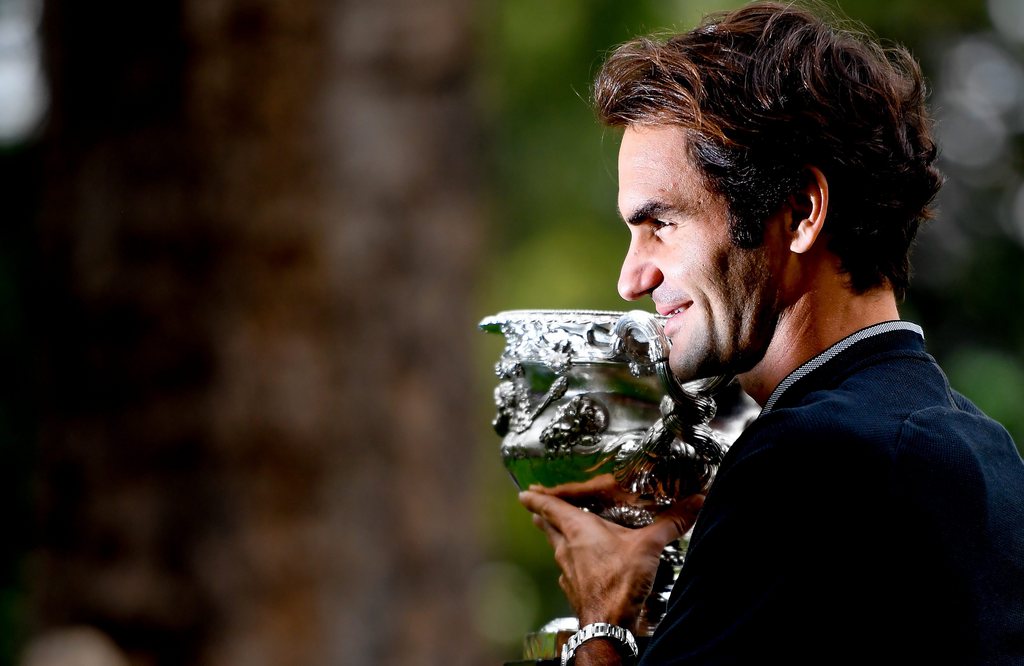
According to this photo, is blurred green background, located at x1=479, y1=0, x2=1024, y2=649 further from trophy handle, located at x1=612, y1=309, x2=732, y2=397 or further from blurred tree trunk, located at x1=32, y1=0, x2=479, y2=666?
trophy handle, located at x1=612, y1=309, x2=732, y2=397

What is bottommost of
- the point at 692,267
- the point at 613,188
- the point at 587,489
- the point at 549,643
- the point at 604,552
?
the point at 549,643

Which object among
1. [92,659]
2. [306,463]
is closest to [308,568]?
[306,463]

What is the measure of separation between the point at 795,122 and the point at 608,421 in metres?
0.62

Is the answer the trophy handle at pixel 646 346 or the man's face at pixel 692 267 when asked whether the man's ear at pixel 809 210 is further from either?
the trophy handle at pixel 646 346

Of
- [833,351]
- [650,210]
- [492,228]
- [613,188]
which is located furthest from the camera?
[613,188]

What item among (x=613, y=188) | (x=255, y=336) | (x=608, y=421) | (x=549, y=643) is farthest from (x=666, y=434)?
(x=613, y=188)

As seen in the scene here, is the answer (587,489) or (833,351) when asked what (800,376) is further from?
(587,489)

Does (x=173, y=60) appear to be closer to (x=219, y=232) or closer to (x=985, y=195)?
(x=219, y=232)

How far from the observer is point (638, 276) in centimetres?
241

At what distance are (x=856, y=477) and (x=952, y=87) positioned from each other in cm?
680

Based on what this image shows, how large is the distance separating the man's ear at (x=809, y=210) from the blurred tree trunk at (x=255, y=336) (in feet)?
2.34

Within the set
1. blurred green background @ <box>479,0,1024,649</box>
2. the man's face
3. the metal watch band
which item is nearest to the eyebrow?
the man's face

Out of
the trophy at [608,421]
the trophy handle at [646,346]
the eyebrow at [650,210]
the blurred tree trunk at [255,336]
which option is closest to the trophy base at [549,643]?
the trophy at [608,421]

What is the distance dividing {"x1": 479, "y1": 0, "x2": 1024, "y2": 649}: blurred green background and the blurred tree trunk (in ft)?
12.3
